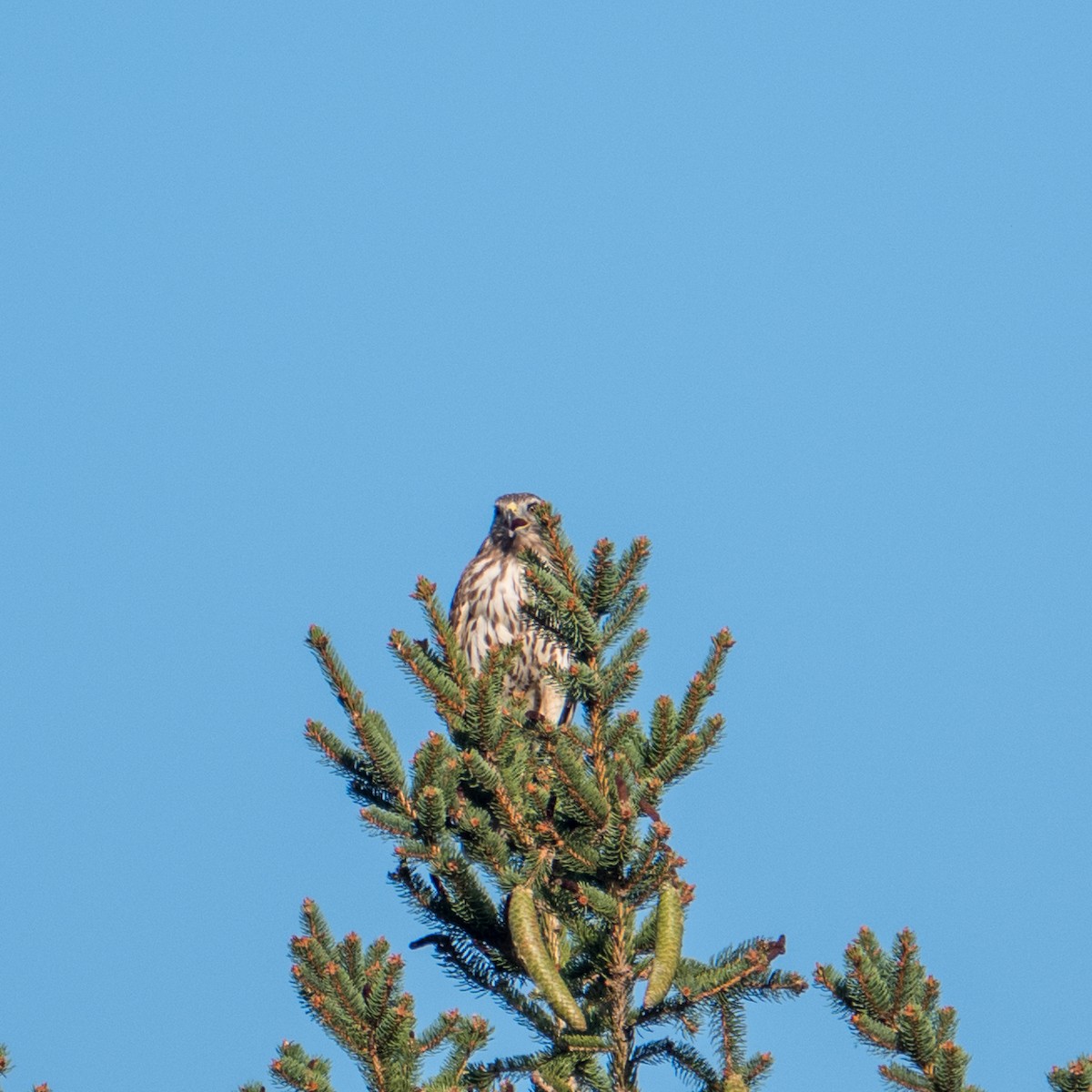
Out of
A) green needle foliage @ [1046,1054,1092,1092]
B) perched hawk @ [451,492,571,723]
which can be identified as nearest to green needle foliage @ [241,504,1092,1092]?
green needle foliage @ [1046,1054,1092,1092]

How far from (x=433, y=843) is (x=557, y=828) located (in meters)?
0.35

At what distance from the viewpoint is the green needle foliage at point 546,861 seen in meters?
4.69

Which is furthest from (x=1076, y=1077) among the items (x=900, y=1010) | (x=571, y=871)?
(x=571, y=871)

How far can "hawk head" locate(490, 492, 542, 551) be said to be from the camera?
10.8 metres

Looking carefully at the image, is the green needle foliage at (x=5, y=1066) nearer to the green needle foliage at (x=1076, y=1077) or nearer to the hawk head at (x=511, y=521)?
the green needle foliage at (x=1076, y=1077)

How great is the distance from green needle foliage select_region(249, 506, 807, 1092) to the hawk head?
5.27 metres

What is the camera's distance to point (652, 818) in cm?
495

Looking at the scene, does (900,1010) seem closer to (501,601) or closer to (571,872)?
(571,872)

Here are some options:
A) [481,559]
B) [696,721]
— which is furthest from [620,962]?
[481,559]

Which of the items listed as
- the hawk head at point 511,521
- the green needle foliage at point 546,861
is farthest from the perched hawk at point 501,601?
the green needle foliage at point 546,861

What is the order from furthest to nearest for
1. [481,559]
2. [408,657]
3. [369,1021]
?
[481,559]
[408,657]
[369,1021]

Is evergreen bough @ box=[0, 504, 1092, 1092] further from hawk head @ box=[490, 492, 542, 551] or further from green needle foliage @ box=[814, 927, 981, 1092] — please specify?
hawk head @ box=[490, 492, 542, 551]

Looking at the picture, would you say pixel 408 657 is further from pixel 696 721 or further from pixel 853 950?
pixel 853 950

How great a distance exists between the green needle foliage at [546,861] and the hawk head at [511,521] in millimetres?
5273
